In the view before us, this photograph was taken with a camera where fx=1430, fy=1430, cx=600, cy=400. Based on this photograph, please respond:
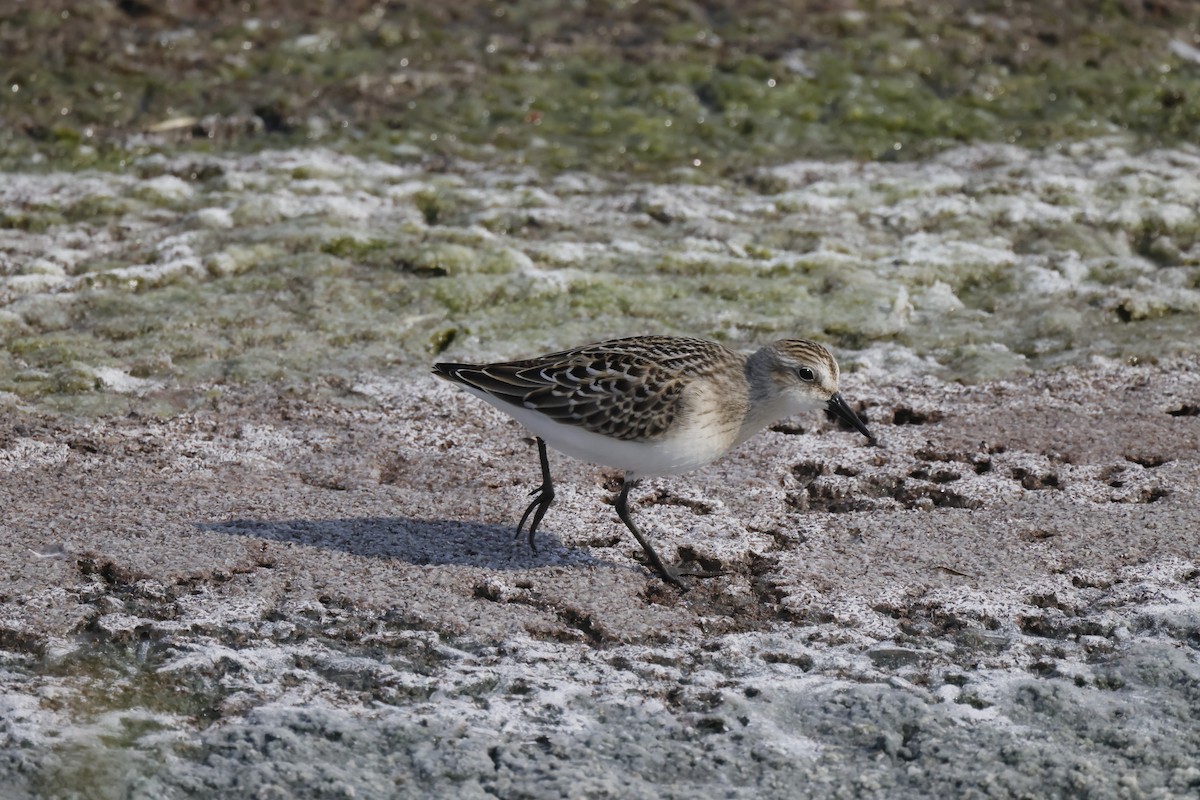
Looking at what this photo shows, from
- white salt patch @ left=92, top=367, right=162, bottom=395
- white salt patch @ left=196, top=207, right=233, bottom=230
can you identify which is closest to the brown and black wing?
white salt patch @ left=92, top=367, right=162, bottom=395

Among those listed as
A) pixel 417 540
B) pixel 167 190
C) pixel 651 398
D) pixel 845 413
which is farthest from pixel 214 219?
pixel 845 413

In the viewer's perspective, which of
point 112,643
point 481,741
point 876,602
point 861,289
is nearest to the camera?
point 481,741

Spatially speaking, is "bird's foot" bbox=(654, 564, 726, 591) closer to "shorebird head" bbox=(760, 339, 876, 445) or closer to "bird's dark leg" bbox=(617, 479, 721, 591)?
"bird's dark leg" bbox=(617, 479, 721, 591)

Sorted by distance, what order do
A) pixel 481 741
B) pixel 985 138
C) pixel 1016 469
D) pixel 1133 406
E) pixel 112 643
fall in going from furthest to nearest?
1. pixel 985 138
2. pixel 1133 406
3. pixel 1016 469
4. pixel 112 643
5. pixel 481 741

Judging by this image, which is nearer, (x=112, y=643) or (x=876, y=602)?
(x=112, y=643)

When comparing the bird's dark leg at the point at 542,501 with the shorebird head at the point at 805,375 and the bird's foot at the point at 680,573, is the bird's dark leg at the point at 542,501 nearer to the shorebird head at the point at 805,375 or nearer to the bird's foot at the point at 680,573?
the bird's foot at the point at 680,573

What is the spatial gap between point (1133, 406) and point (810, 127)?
438 centimetres

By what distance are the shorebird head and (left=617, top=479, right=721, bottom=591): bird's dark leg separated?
799mm

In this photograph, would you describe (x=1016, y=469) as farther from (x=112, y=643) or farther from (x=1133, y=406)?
(x=112, y=643)

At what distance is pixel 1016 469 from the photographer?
651 cm

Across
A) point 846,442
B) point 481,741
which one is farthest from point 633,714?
point 846,442

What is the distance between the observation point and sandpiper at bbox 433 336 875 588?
18.5 ft

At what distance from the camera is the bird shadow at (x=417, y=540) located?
18.8 feet

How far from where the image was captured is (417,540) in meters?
5.87
